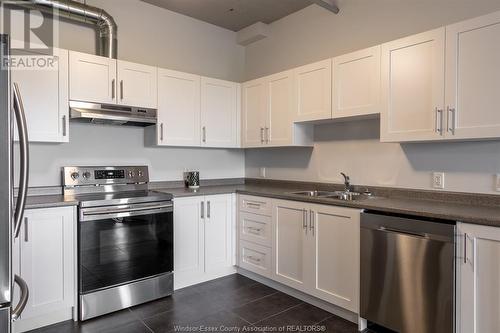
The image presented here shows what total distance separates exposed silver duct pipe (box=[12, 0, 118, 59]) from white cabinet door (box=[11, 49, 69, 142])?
49 centimetres

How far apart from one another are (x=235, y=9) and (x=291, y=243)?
254 cm

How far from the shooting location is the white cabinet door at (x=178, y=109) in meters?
3.23

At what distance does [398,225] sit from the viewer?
212cm

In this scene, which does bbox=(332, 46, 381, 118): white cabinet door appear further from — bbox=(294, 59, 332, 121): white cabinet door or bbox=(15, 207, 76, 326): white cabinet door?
bbox=(15, 207, 76, 326): white cabinet door

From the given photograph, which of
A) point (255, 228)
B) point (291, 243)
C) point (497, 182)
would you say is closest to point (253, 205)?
point (255, 228)

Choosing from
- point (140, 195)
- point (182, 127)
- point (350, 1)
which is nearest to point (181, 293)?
point (140, 195)

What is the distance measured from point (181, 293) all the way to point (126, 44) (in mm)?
2498

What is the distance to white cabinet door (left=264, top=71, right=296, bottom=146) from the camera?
325cm

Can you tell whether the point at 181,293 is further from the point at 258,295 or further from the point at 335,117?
the point at 335,117

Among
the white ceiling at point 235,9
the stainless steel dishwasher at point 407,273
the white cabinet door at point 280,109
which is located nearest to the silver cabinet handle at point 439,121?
the stainless steel dishwasher at point 407,273

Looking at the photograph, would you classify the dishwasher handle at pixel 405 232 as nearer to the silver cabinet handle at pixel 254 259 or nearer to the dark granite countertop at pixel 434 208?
the dark granite countertop at pixel 434 208

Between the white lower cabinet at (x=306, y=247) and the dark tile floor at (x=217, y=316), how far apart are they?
0.15m

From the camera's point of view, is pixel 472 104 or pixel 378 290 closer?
pixel 472 104

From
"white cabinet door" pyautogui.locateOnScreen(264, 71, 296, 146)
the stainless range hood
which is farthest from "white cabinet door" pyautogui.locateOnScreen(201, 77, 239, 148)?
the stainless range hood
